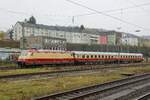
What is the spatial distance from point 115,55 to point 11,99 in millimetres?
48430

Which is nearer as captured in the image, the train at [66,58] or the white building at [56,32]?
the train at [66,58]

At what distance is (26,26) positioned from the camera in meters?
132

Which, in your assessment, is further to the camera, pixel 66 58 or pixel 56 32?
pixel 56 32

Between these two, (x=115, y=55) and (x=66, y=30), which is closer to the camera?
(x=115, y=55)

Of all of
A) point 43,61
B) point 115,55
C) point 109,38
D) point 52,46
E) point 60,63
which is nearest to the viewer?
point 43,61

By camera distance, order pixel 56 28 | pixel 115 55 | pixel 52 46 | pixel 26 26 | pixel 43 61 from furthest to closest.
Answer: pixel 56 28, pixel 26 26, pixel 52 46, pixel 115 55, pixel 43 61

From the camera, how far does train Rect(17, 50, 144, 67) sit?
134 ft

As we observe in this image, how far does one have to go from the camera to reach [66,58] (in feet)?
158

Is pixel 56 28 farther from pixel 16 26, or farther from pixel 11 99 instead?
pixel 11 99

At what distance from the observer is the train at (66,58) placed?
40812 mm

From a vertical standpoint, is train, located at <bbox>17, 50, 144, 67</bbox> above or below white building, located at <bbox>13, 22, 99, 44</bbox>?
below

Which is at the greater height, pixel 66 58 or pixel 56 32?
pixel 56 32

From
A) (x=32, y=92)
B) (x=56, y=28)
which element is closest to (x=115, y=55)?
(x=32, y=92)

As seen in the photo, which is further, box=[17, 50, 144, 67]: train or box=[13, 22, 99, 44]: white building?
box=[13, 22, 99, 44]: white building
